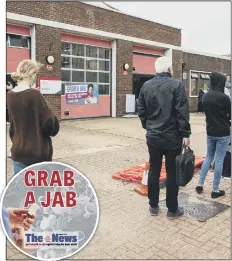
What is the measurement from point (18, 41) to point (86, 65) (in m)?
3.39

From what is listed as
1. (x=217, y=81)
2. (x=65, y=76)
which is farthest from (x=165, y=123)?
(x=65, y=76)

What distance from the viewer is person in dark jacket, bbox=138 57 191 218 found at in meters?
3.66

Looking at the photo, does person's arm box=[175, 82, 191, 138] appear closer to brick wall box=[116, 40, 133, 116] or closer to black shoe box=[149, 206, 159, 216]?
black shoe box=[149, 206, 159, 216]

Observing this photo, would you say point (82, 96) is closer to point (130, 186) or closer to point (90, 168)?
point (90, 168)

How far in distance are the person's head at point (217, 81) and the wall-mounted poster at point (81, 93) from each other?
10043mm

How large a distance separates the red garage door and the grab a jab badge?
574 inches

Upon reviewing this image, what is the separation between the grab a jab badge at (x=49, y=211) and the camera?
8.91 ft

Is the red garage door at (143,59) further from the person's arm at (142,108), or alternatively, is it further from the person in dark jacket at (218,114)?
the person's arm at (142,108)

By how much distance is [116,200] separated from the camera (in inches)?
176

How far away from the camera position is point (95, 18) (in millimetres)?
14375

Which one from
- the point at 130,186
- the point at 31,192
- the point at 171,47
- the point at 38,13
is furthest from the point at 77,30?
the point at 31,192

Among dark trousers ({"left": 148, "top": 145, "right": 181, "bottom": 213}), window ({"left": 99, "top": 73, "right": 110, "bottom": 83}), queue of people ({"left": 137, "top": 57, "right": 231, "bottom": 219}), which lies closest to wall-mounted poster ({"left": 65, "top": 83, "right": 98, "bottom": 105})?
window ({"left": 99, "top": 73, "right": 110, "bottom": 83})

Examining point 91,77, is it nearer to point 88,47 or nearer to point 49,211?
point 88,47

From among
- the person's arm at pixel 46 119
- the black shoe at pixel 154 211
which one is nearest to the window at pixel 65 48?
the black shoe at pixel 154 211
